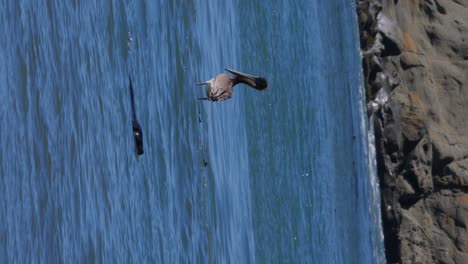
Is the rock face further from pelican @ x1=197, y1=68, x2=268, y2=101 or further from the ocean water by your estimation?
pelican @ x1=197, y1=68, x2=268, y2=101

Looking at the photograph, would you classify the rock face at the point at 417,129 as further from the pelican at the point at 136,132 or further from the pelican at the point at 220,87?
the pelican at the point at 136,132

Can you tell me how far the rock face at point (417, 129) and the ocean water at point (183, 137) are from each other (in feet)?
0.46

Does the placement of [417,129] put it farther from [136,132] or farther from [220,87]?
[136,132]

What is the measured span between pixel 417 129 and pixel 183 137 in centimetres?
263

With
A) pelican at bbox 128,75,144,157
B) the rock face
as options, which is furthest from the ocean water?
the rock face

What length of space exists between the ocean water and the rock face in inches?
5.5

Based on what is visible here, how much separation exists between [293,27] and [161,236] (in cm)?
189

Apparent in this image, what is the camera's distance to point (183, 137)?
2750 mm

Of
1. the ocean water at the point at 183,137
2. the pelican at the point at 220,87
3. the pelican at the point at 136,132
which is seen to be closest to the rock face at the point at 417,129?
the ocean water at the point at 183,137

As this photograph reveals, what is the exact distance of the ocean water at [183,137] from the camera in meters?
1.74

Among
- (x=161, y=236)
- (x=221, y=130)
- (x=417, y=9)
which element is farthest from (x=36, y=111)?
(x=417, y=9)

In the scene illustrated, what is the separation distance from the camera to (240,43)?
11.4 ft

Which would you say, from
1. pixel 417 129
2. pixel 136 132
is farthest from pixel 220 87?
pixel 417 129

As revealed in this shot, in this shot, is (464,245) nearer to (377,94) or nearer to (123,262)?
(377,94)
